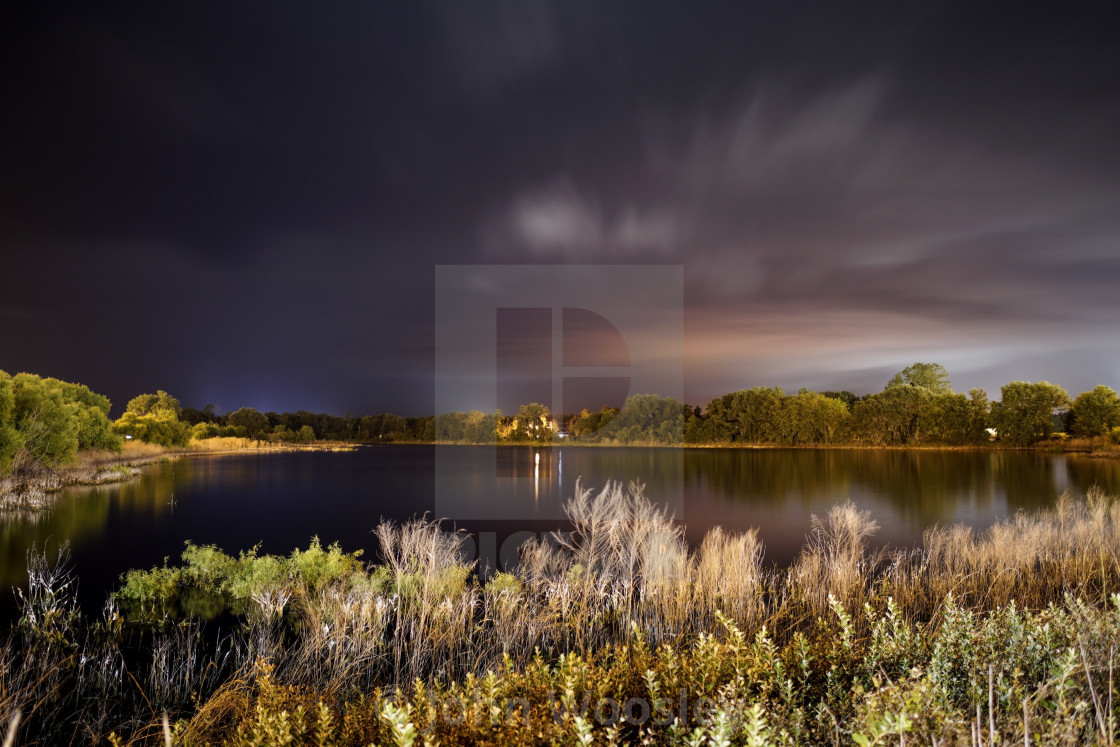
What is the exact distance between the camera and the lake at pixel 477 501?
2144 centimetres

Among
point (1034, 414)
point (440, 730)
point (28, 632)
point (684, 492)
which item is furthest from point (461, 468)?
point (1034, 414)

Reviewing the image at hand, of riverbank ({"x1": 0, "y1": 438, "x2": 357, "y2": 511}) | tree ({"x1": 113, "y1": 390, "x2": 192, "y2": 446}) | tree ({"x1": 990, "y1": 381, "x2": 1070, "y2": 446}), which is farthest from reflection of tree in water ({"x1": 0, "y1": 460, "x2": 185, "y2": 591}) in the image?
tree ({"x1": 990, "y1": 381, "x2": 1070, "y2": 446})

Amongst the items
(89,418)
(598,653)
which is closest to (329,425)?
(89,418)

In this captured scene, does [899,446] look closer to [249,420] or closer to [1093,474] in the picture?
[1093,474]

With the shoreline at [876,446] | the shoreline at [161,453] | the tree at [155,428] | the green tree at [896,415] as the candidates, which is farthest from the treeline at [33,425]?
the green tree at [896,415]

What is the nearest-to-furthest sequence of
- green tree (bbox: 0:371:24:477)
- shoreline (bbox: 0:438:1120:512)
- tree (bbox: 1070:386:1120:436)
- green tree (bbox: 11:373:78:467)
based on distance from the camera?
1. green tree (bbox: 0:371:24:477)
2. shoreline (bbox: 0:438:1120:512)
3. green tree (bbox: 11:373:78:467)
4. tree (bbox: 1070:386:1120:436)

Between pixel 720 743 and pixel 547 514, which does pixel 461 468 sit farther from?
pixel 720 743

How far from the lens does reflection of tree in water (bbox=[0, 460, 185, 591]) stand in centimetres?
1820

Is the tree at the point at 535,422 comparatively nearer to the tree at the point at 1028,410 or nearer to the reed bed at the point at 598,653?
the tree at the point at 1028,410

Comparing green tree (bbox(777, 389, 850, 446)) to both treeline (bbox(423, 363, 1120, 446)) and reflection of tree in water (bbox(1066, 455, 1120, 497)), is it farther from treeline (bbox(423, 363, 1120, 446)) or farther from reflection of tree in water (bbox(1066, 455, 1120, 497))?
reflection of tree in water (bbox(1066, 455, 1120, 497))

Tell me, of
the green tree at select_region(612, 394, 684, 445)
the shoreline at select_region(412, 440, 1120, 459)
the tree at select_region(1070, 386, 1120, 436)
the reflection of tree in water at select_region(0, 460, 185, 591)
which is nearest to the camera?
the reflection of tree in water at select_region(0, 460, 185, 591)

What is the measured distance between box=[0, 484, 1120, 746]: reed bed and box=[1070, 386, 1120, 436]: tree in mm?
66607

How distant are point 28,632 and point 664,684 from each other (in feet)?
44.1

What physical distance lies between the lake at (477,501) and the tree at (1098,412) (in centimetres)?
1536
